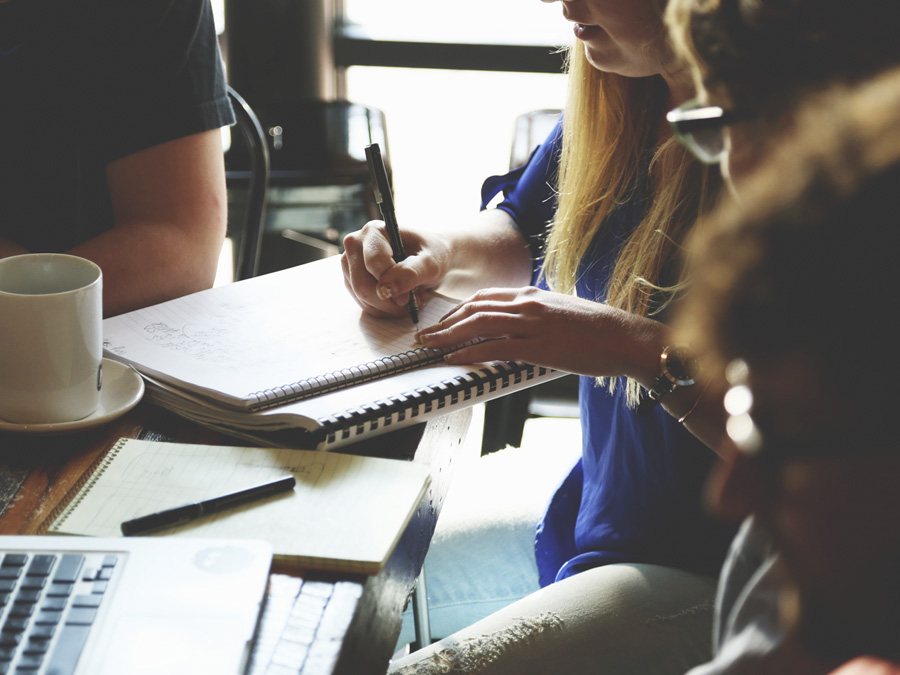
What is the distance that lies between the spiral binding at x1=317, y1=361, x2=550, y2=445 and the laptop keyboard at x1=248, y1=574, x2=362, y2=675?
17cm

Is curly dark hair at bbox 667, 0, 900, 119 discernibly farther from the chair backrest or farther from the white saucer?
the chair backrest

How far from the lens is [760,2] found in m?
0.41

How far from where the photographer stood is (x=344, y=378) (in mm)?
729

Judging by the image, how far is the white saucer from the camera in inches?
26.0

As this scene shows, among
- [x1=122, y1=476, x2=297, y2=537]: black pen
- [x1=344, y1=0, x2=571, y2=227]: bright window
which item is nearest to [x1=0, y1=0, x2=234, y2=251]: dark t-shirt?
[x1=122, y1=476, x2=297, y2=537]: black pen

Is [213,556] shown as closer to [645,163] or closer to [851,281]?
[851,281]

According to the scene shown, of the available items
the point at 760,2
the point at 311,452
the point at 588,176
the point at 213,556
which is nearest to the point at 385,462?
the point at 311,452

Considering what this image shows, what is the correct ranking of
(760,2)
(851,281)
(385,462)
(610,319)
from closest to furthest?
(851,281) → (760,2) → (385,462) → (610,319)

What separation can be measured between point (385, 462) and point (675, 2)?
0.39 m

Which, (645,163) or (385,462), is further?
(645,163)

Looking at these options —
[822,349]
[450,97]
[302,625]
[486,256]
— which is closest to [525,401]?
[486,256]

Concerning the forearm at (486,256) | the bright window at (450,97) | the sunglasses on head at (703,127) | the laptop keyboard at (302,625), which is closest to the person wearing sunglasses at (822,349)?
the sunglasses on head at (703,127)

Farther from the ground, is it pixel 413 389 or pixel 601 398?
pixel 413 389

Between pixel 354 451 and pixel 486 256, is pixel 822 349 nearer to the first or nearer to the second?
pixel 354 451
